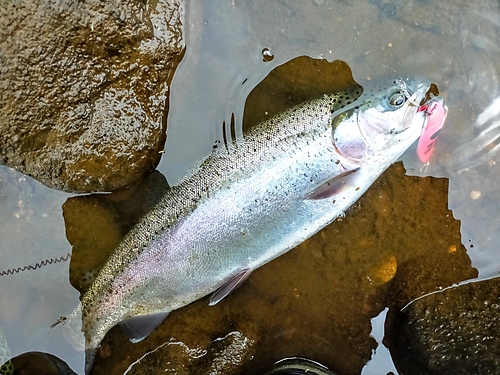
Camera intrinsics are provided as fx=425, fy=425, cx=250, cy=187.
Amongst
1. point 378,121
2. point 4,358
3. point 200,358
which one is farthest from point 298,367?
point 4,358

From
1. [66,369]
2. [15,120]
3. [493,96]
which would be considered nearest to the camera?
[15,120]

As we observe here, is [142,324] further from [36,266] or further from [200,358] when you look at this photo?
[36,266]

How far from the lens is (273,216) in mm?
2330

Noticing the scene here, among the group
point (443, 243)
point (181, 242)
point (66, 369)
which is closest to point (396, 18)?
point (443, 243)

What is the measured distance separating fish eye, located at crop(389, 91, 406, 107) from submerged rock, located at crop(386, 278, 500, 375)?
1213 millimetres

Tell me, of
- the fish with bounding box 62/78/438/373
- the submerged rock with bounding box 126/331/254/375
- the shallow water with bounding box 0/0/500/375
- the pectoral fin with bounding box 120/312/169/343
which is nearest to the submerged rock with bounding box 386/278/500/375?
the shallow water with bounding box 0/0/500/375

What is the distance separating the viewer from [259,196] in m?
2.31

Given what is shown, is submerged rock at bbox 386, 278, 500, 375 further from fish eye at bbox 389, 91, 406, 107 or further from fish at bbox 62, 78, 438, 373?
fish eye at bbox 389, 91, 406, 107

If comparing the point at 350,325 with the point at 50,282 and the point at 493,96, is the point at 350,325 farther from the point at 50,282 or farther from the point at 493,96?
the point at 50,282

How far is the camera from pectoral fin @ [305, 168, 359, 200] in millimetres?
2309

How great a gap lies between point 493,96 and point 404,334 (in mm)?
1525

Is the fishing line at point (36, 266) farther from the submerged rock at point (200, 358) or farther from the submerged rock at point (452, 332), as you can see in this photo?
the submerged rock at point (452, 332)

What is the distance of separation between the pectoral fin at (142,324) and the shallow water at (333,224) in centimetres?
17

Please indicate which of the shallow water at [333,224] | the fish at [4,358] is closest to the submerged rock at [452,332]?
the shallow water at [333,224]
